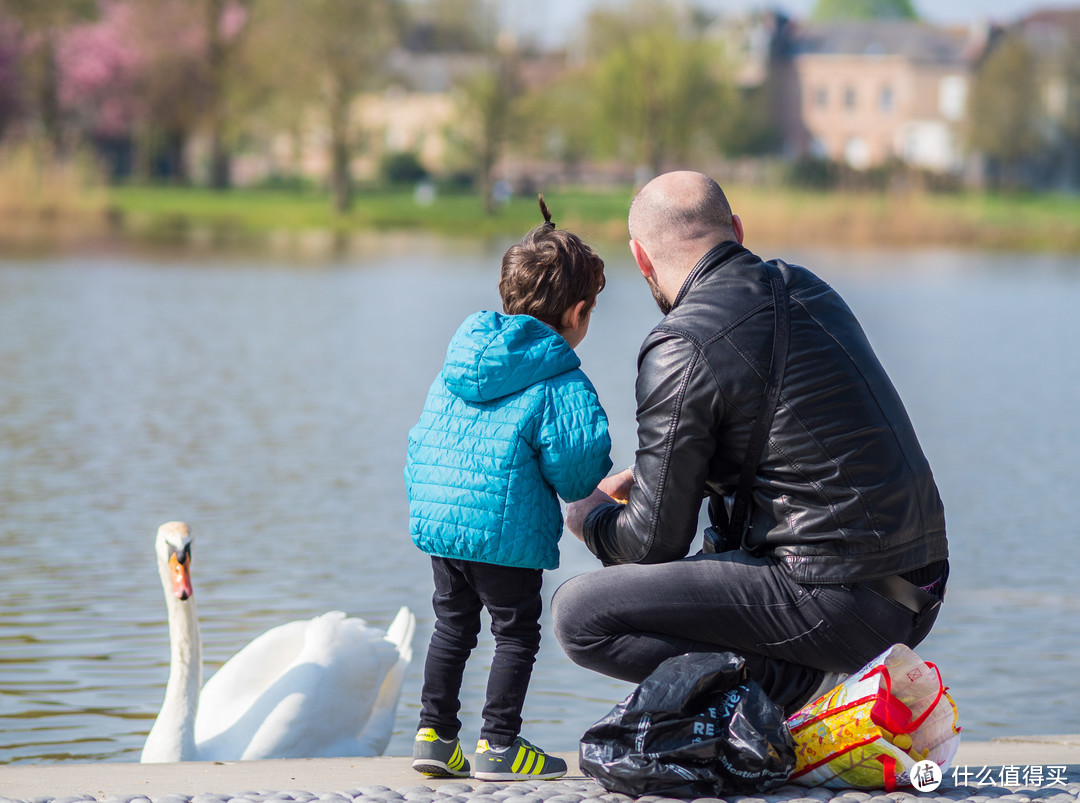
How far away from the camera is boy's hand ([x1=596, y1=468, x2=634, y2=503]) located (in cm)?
374

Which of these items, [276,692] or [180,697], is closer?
[180,697]

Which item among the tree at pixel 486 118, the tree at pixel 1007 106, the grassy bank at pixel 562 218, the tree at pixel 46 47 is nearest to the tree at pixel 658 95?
the grassy bank at pixel 562 218

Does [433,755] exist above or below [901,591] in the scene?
below

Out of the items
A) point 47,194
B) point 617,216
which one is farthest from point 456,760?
point 617,216

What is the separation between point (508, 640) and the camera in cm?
366

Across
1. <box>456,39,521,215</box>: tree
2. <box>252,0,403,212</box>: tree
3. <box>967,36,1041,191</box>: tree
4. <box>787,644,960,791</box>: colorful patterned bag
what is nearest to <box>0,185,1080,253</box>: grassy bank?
<box>456,39,521,215</box>: tree

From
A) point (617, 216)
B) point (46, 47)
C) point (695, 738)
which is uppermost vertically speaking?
point (46, 47)

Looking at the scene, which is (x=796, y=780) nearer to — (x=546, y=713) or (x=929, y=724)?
(x=929, y=724)

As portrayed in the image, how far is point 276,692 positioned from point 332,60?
4010 centimetres

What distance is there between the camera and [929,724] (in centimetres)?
345

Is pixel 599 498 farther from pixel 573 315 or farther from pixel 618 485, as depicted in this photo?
pixel 573 315

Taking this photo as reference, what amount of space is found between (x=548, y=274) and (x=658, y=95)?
4671cm

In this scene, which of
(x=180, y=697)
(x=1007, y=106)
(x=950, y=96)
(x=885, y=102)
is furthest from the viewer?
(x=885, y=102)

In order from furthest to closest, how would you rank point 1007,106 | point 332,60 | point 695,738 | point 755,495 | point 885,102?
1. point 885,102
2. point 1007,106
3. point 332,60
4. point 755,495
5. point 695,738
